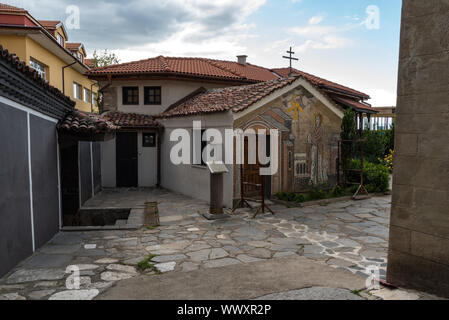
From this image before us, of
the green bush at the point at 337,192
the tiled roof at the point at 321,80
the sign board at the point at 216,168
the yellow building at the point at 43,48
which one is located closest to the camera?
the sign board at the point at 216,168

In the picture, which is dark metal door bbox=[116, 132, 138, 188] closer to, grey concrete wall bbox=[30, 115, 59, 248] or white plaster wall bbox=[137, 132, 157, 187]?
white plaster wall bbox=[137, 132, 157, 187]

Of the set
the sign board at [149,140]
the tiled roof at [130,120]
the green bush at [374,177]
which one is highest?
the tiled roof at [130,120]

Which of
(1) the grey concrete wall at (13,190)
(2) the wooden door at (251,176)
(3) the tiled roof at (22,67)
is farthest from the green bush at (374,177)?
(1) the grey concrete wall at (13,190)

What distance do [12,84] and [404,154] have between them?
17.2 ft

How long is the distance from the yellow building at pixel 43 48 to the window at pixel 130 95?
292 cm

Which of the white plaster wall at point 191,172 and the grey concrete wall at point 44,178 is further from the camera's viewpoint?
the white plaster wall at point 191,172

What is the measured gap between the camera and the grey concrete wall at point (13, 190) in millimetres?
4699

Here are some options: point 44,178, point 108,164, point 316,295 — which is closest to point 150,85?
point 108,164

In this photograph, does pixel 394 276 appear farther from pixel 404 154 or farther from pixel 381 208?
pixel 381 208

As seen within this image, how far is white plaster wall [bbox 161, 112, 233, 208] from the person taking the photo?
952cm

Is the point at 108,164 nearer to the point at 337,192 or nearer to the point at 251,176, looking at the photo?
the point at 251,176

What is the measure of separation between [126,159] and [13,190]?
29.3ft

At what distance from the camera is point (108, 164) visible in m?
13.9

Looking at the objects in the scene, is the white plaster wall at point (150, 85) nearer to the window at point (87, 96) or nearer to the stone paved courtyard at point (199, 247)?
Result: the stone paved courtyard at point (199, 247)
